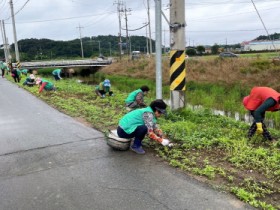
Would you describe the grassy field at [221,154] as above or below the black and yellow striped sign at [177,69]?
below

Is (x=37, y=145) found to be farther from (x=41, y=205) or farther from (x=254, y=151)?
(x=254, y=151)

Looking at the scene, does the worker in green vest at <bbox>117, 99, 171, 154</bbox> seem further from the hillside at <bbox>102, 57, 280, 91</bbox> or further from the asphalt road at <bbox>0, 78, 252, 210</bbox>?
the hillside at <bbox>102, 57, 280, 91</bbox>

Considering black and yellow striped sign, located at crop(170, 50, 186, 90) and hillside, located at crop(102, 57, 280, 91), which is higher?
black and yellow striped sign, located at crop(170, 50, 186, 90)

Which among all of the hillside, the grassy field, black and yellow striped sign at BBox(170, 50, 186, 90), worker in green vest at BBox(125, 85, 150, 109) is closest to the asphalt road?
the grassy field

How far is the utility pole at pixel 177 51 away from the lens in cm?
802

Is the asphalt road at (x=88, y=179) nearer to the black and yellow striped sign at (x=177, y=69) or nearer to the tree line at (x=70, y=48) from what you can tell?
the black and yellow striped sign at (x=177, y=69)

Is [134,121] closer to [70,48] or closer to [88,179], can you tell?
[88,179]

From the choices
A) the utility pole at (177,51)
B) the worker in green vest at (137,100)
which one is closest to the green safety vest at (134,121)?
the utility pole at (177,51)

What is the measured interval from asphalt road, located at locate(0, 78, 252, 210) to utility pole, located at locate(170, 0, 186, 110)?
8.43 ft

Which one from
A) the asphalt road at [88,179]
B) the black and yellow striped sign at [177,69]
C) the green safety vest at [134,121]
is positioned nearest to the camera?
the asphalt road at [88,179]

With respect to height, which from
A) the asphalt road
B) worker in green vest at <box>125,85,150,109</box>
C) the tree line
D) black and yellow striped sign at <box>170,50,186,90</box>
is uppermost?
the tree line

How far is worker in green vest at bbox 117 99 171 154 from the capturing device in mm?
5320

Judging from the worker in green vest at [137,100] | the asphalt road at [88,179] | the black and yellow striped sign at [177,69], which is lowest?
the asphalt road at [88,179]

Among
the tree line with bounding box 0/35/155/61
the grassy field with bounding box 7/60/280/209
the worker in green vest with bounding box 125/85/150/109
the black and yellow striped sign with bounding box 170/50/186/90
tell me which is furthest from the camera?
the tree line with bounding box 0/35/155/61
